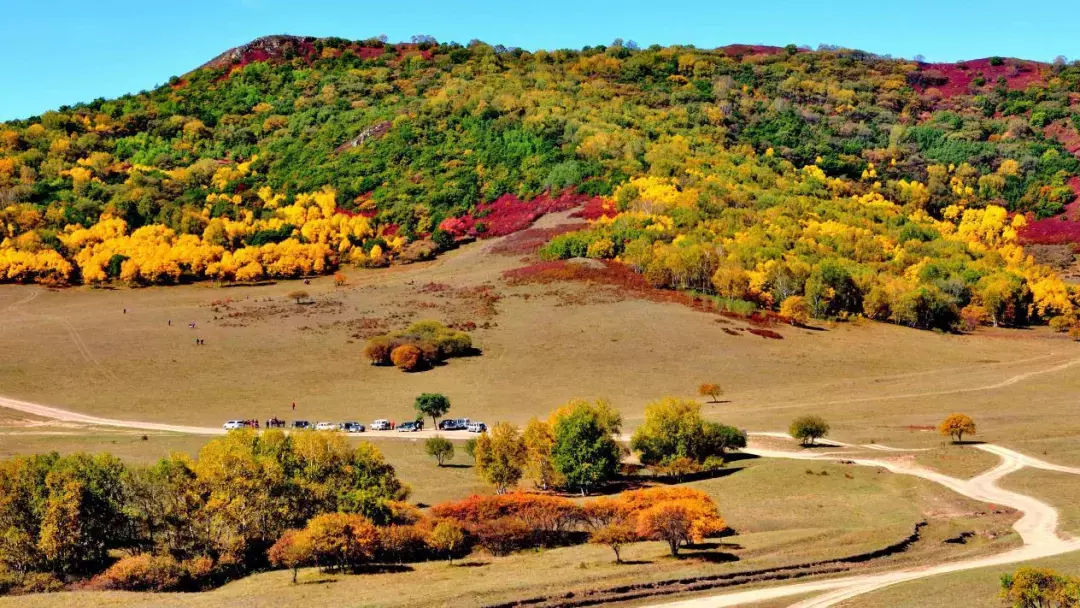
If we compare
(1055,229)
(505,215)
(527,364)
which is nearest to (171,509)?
(527,364)

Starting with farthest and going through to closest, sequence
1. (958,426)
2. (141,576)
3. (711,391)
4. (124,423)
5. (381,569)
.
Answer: (711,391)
(124,423)
(958,426)
(381,569)
(141,576)

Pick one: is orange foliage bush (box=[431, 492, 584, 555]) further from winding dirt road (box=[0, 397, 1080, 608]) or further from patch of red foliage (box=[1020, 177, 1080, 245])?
patch of red foliage (box=[1020, 177, 1080, 245])

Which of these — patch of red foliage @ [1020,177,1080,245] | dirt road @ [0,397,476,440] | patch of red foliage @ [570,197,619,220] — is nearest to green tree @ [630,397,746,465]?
dirt road @ [0,397,476,440]

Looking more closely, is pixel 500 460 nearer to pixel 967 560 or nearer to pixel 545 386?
pixel 967 560

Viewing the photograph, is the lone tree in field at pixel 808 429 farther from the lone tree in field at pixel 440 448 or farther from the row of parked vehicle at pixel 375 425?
the lone tree in field at pixel 440 448

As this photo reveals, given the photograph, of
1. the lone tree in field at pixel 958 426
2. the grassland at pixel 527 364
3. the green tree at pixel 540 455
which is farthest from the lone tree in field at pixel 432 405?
the lone tree in field at pixel 958 426
